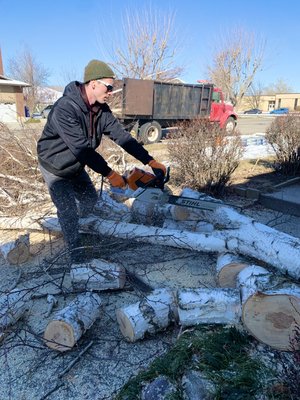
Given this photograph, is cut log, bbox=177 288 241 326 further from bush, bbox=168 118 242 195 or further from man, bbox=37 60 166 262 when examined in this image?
bush, bbox=168 118 242 195

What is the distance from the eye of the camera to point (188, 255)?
11.8 feet

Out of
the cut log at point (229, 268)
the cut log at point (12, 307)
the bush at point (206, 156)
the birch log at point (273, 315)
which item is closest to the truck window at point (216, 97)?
the bush at point (206, 156)

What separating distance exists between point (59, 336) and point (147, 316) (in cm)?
61

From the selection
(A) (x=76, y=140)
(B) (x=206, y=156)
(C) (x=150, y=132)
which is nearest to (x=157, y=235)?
(A) (x=76, y=140)

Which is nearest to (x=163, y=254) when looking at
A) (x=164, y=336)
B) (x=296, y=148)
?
(x=164, y=336)

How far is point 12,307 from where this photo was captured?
8.70 feet

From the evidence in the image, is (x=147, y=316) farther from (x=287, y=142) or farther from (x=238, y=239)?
(x=287, y=142)

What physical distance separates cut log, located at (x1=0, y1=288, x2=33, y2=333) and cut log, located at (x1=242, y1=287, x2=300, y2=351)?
172 centimetres

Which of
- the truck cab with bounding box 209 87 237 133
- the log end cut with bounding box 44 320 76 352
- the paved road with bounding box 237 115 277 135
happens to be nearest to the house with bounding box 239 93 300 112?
the paved road with bounding box 237 115 277 135

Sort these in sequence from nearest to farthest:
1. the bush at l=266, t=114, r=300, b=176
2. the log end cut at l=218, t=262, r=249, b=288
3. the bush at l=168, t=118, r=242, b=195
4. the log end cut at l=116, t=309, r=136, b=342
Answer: the log end cut at l=116, t=309, r=136, b=342 < the log end cut at l=218, t=262, r=249, b=288 < the bush at l=168, t=118, r=242, b=195 < the bush at l=266, t=114, r=300, b=176

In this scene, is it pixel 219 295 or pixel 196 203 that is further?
pixel 196 203

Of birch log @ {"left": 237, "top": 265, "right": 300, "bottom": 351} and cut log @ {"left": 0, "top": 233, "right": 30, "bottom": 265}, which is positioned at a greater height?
birch log @ {"left": 237, "top": 265, "right": 300, "bottom": 351}

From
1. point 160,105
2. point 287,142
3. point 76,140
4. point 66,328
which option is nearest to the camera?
point 66,328

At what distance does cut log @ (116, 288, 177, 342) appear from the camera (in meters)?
2.34
